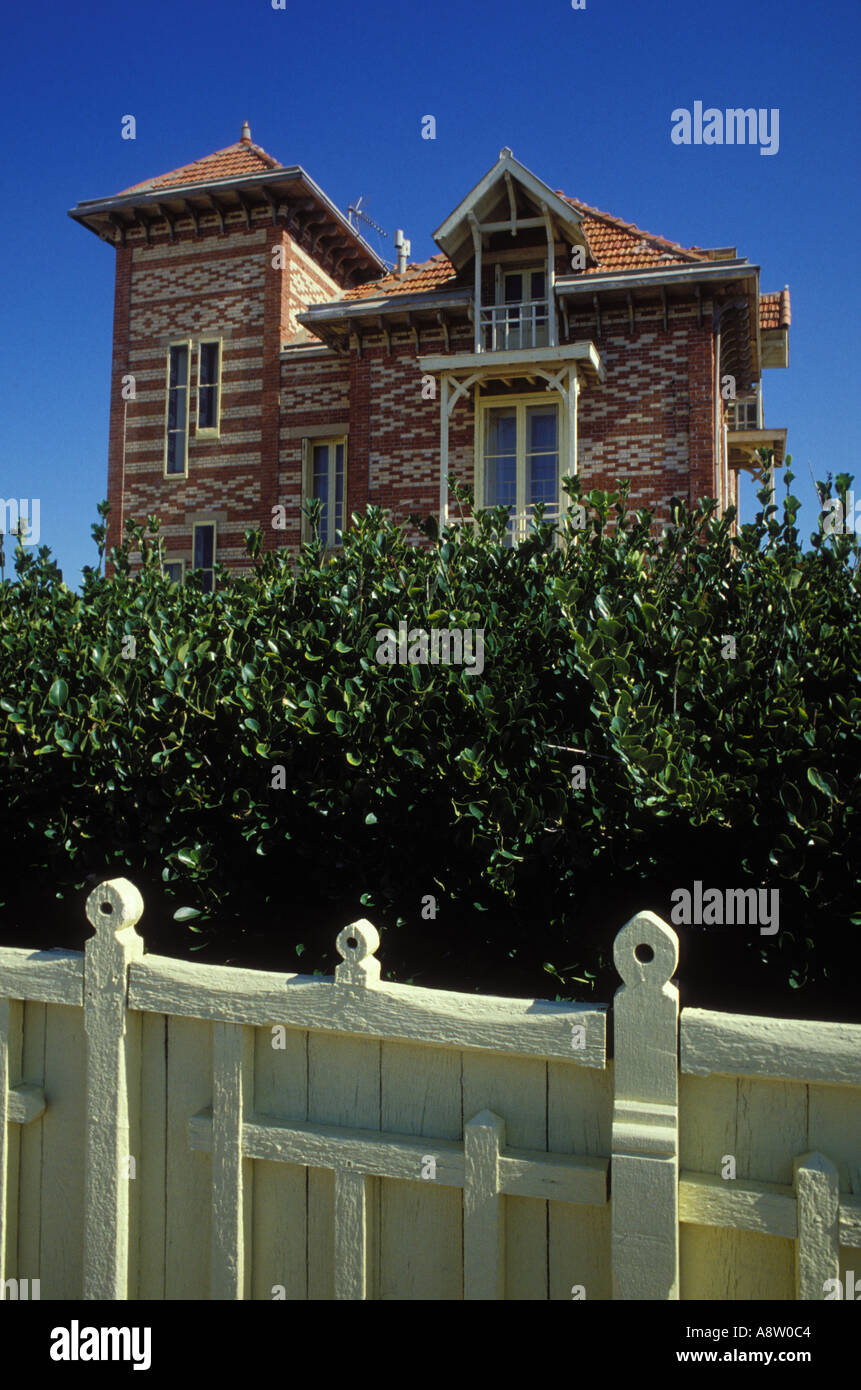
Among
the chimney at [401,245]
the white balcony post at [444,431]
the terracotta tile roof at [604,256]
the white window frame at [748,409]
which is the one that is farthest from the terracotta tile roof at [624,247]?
the chimney at [401,245]

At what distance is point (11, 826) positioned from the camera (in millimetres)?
4934

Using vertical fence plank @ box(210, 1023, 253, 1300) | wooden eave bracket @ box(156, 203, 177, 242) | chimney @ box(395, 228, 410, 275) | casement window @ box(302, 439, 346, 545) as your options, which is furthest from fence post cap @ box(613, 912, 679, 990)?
chimney @ box(395, 228, 410, 275)

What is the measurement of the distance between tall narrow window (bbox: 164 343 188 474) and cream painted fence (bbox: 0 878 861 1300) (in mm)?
19531

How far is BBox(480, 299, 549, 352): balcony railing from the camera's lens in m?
18.3

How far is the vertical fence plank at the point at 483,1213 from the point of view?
2.78 m

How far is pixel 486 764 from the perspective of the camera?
12.9ft

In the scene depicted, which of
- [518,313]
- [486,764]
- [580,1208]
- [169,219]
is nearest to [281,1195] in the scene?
[580,1208]

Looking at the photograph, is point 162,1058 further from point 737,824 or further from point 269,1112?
point 737,824

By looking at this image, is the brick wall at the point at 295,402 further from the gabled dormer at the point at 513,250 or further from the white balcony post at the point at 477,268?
the white balcony post at the point at 477,268

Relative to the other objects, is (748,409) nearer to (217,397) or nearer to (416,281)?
(416,281)

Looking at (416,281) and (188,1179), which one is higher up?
(416,281)

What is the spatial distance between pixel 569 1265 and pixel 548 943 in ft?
4.78

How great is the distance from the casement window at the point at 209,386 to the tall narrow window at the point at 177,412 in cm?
34

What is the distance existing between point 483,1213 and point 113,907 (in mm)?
1528
